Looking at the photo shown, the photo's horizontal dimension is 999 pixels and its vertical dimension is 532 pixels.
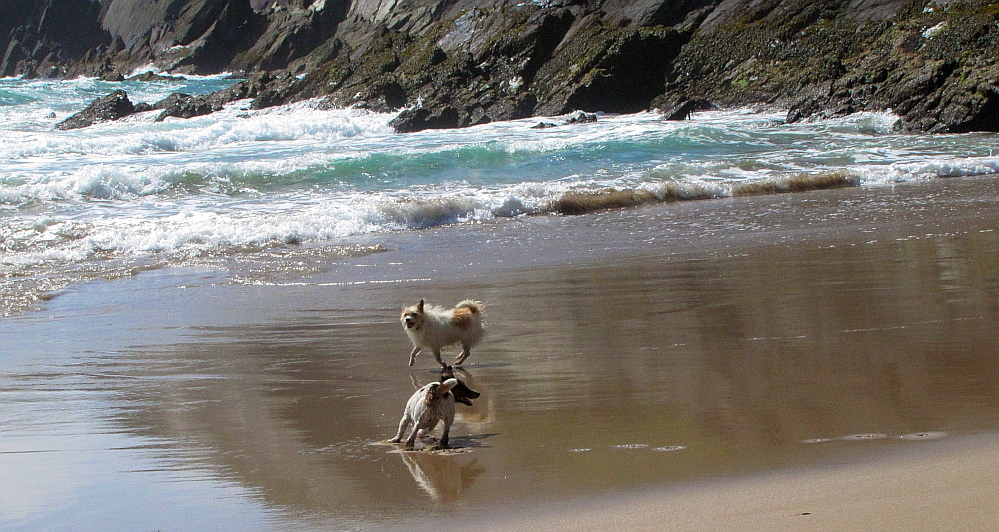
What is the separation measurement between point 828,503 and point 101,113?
37139 mm

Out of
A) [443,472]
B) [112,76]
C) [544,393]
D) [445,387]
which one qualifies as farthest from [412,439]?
[112,76]

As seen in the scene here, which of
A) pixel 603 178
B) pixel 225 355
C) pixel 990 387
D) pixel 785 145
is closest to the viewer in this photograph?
pixel 990 387

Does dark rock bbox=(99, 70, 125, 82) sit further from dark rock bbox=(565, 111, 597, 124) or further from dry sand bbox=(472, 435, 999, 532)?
dry sand bbox=(472, 435, 999, 532)

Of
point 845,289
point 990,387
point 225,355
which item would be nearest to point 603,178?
point 845,289

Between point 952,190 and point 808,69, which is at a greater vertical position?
point 808,69

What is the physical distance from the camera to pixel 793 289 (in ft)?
26.5

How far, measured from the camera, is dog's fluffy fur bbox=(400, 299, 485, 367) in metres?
6.27

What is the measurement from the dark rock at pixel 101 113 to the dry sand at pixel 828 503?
35.4 meters

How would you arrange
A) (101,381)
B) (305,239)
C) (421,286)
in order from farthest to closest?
(305,239) → (421,286) → (101,381)

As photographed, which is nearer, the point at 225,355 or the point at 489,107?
the point at 225,355

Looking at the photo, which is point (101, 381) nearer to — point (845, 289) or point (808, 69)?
point (845, 289)

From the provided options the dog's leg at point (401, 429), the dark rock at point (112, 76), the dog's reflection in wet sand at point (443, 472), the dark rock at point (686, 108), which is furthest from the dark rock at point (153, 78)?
the dog's reflection in wet sand at point (443, 472)

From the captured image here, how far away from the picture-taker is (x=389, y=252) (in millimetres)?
11852

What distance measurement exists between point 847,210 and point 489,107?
1778 cm
